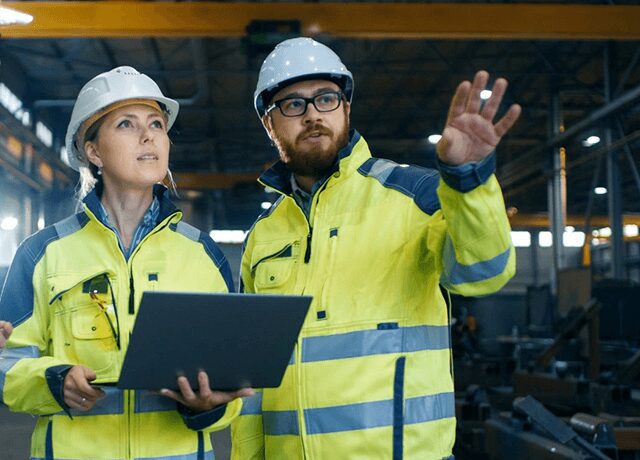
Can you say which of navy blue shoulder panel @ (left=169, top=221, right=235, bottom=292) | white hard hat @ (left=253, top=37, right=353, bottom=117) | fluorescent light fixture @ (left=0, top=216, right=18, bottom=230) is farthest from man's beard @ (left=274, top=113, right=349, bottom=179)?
fluorescent light fixture @ (left=0, top=216, right=18, bottom=230)

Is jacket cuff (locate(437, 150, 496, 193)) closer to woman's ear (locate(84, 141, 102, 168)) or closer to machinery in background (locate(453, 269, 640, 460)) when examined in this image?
woman's ear (locate(84, 141, 102, 168))

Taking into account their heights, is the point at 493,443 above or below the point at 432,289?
below

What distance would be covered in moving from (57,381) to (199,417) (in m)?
0.35

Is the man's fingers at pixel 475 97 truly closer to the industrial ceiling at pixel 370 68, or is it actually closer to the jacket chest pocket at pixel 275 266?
the jacket chest pocket at pixel 275 266

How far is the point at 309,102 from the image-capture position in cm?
239

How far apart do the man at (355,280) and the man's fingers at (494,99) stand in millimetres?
189

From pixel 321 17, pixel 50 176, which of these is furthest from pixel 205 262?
pixel 50 176

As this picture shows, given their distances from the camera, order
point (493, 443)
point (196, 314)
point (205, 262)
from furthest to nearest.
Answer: point (493, 443) → point (205, 262) → point (196, 314)

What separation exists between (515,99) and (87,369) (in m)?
16.3

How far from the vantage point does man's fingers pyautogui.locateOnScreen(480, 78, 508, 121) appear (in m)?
1.67

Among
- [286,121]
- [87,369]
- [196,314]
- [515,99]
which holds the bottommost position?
[87,369]

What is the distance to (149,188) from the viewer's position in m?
2.29

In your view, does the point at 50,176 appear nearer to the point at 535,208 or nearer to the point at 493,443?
the point at 493,443

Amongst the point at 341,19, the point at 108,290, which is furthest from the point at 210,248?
the point at 341,19
